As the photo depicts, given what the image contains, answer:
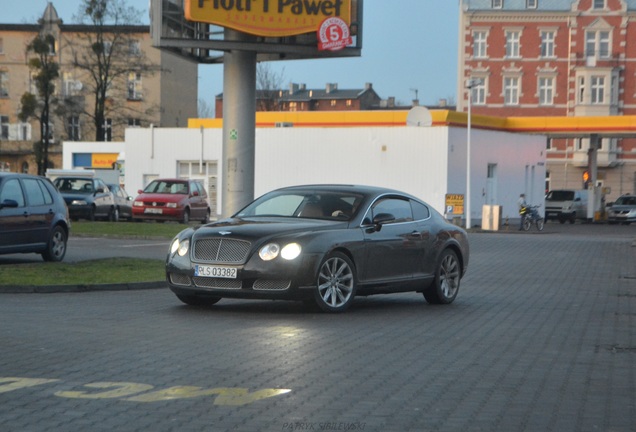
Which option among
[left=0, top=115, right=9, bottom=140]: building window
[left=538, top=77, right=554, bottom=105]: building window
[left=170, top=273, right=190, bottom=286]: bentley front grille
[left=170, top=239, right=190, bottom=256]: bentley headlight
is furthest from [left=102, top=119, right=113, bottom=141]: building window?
[left=170, top=273, right=190, bottom=286]: bentley front grille

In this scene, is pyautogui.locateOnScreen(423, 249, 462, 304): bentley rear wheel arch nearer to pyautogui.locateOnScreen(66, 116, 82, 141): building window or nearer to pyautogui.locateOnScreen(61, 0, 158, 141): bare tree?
pyautogui.locateOnScreen(61, 0, 158, 141): bare tree

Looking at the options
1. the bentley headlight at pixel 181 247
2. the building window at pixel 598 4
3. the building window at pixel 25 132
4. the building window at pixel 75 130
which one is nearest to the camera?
the bentley headlight at pixel 181 247

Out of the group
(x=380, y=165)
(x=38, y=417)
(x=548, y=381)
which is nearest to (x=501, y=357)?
(x=548, y=381)

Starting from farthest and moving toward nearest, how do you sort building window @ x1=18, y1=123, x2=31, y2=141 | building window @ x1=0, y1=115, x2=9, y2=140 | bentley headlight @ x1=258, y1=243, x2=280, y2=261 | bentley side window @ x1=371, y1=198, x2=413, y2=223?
building window @ x1=18, y1=123, x2=31, y2=141 → building window @ x1=0, y1=115, x2=9, y2=140 → bentley side window @ x1=371, y1=198, x2=413, y2=223 → bentley headlight @ x1=258, y1=243, x2=280, y2=261

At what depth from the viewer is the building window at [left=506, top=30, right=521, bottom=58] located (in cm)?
10219

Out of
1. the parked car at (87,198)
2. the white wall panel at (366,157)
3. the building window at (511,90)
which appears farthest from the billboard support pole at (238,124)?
the building window at (511,90)

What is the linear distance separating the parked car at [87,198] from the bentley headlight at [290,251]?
1366 inches

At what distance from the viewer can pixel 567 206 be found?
72188mm

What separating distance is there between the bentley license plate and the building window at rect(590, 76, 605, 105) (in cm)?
9044

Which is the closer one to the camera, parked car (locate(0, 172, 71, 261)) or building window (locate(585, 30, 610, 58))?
parked car (locate(0, 172, 71, 261))

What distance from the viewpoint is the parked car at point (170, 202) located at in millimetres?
48000

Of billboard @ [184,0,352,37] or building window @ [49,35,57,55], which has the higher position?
building window @ [49,35,57,55]

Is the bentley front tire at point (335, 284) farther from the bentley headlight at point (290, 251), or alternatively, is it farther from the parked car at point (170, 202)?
the parked car at point (170, 202)

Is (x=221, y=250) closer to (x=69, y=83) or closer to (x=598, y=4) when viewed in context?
(x=69, y=83)
